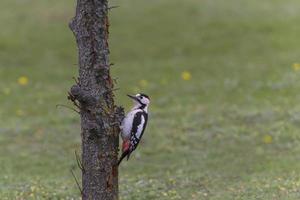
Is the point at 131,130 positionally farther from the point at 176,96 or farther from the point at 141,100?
the point at 176,96

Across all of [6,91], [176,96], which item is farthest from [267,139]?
[6,91]

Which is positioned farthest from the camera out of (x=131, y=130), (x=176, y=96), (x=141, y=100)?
(x=176, y=96)

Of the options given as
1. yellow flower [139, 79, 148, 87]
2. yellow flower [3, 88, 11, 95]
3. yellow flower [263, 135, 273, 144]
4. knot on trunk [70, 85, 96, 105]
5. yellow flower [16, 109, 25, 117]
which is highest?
yellow flower [139, 79, 148, 87]

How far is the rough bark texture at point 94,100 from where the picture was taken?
783cm

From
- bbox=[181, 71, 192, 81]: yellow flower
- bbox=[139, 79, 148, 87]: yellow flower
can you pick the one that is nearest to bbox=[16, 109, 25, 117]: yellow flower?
bbox=[139, 79, 148, 87]: yellow flower

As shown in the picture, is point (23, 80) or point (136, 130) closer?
point (136, 130)

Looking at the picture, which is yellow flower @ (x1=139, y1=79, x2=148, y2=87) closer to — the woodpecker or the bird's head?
the bird's head

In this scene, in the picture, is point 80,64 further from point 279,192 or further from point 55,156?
point 55,156

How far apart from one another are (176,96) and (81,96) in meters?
8.46

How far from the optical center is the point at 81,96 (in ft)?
25.5

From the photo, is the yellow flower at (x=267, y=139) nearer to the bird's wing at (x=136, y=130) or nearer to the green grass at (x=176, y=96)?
the green grass at (x=176, y=96)

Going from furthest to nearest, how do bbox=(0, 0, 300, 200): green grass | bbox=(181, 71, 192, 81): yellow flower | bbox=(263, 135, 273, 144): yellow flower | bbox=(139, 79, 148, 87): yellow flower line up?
bbox=(181, 71, 192, 81): yellow flower
bbox=(139, 79, 148, 87): yellow flower
bbox=(263, 135, 273, 144): yellow flower
bbox=(0, 0, 300, 200): green grass

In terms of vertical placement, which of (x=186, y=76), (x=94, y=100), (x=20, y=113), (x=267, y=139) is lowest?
(x=267, y=139)

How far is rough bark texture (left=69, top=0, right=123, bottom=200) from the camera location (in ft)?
25.7
